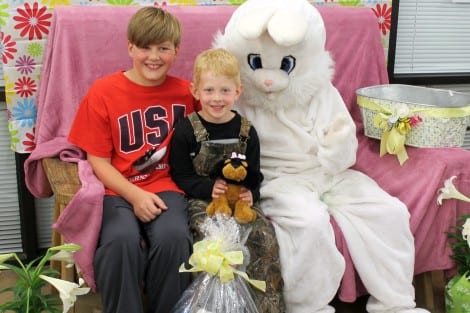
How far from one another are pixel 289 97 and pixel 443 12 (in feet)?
3.74

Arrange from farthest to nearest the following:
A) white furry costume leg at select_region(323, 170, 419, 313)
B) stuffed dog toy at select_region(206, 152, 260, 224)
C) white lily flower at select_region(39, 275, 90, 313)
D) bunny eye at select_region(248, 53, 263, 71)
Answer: bunny eye at select_region(248, 53, 263, 71) → white furry costume leg at select_region(323, 170, 419, 313) → stuffed dog toy at select_region(206, 152, 260, 224) → white lily flower at select_region(39, 275, 90, 313)

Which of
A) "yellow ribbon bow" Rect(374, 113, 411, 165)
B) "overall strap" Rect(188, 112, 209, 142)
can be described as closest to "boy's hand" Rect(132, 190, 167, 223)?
"overall strap" Rect(188, 112, 209, 142)

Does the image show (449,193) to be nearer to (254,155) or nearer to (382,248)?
(382,248)

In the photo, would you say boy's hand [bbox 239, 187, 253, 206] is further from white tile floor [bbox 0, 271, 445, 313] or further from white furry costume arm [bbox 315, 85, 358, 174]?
white tile floor [bbox 0, 271, 445, 313]

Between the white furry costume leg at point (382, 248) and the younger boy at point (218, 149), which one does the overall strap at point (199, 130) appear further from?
the white furry costume leg at point (382, 248)

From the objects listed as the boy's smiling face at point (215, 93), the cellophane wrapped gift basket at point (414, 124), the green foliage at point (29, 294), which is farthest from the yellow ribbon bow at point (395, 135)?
the green foliage at point (29, 294)

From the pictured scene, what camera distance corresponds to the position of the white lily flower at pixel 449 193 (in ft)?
6.27

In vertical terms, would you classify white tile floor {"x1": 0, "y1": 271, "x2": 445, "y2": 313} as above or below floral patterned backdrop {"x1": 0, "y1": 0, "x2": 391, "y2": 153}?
below

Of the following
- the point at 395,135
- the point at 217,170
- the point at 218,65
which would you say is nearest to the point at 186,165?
the point at 217,170

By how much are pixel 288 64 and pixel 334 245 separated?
2.13ft

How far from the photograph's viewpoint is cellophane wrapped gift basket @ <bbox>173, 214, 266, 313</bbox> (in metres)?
1.64

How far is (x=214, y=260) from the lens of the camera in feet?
5.32

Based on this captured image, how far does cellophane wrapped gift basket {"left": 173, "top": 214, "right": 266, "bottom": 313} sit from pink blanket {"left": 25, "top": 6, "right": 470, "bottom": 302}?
31 cm

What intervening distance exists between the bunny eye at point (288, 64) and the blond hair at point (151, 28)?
41cm
